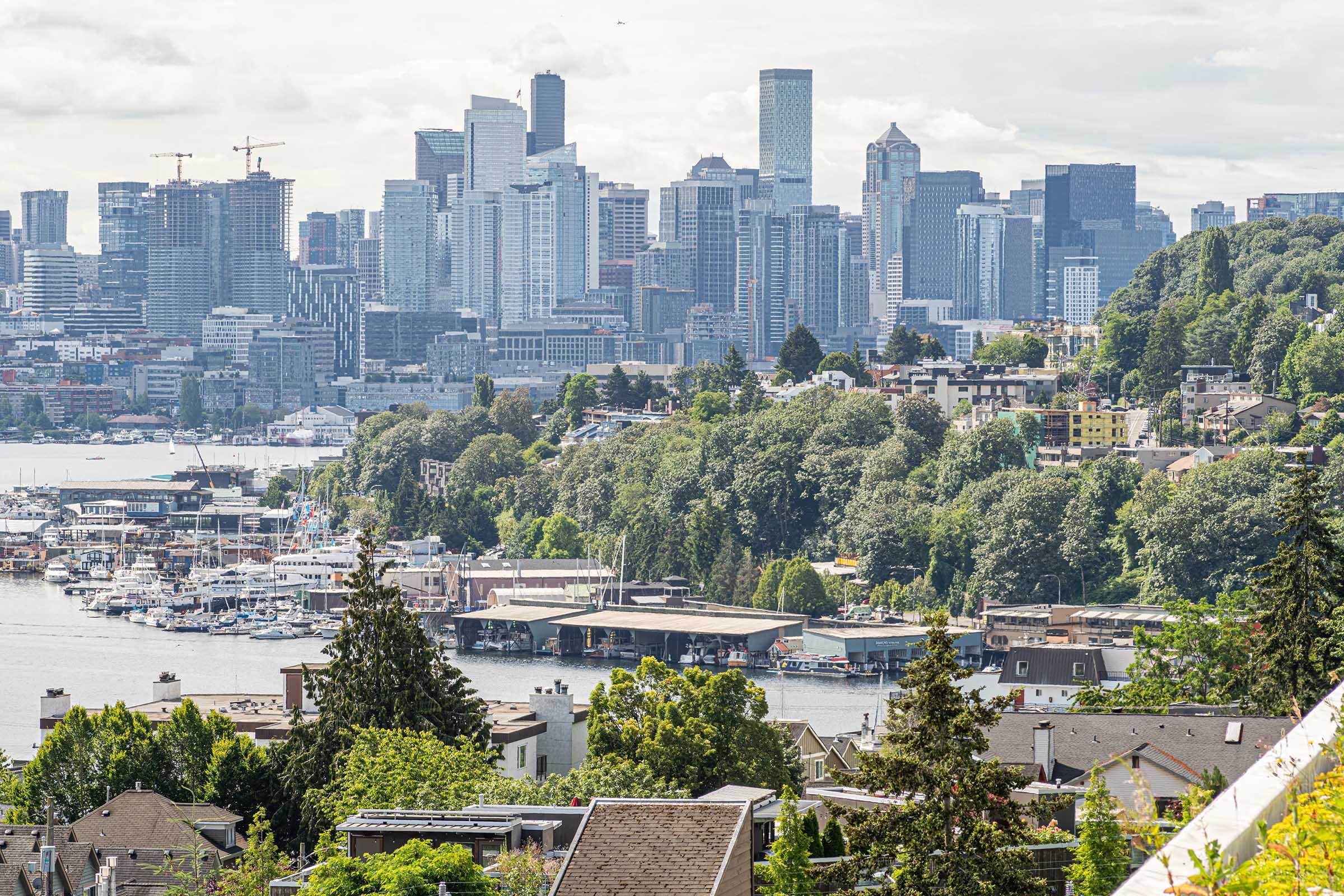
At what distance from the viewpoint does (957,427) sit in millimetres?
71125

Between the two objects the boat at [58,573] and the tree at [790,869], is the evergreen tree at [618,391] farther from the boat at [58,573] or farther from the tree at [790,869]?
the tree at [790,869]

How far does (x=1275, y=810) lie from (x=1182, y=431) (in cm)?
6201

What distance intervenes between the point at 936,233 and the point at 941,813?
189524 mm

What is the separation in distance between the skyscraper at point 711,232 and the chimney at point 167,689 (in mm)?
157964

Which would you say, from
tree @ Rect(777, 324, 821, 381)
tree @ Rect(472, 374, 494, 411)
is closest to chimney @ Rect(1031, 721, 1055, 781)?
tree @ Rect(777, 324, 821, 381)

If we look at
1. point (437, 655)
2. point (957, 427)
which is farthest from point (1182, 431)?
point (437, 655)

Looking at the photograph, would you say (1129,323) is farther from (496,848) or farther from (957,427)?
(496,848)

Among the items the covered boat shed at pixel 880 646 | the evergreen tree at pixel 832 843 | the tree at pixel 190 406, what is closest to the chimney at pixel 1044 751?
the evergreen tree at pixel 832 843

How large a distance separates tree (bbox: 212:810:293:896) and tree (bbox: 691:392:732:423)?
63.9m

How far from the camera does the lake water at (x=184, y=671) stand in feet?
137

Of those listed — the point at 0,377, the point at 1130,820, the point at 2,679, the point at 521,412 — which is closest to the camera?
the point at 1130,820

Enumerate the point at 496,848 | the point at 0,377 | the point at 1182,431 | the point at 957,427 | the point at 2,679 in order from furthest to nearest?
the point at 0,377, the point at 957,427, the point at 1182,431, the point at 2,679, the point at 496,848

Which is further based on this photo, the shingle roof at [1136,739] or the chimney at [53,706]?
the chimney at [53,706]

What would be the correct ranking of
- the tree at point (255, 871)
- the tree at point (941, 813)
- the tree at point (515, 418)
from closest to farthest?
the tree at point (941, 813)
the tree at point (255, 871)
the tree at point (515, 418)
